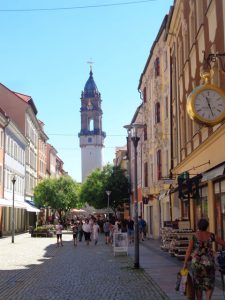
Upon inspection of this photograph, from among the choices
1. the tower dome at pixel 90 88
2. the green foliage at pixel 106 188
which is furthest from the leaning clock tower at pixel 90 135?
the green foliage at pixel 106 188

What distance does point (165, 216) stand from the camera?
35719mm

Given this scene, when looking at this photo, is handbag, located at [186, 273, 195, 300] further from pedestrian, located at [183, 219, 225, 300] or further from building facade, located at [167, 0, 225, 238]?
building facade, located at [167, 0, 225, 238]

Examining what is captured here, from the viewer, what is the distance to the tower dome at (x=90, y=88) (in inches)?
4983

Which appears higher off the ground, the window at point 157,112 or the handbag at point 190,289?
the window at point 157,112

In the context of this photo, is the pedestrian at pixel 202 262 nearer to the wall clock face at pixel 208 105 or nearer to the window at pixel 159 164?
the wall clock face at pixel 208 105

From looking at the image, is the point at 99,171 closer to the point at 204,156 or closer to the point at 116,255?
the point at 116,255

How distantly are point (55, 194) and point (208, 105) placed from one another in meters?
50.1

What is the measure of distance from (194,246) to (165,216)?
2729 cm

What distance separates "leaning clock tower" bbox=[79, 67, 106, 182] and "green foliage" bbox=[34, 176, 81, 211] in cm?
5627

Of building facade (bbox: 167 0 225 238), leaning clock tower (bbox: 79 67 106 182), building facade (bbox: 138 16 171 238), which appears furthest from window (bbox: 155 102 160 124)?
leaning clock tower (bbox: 79 67 106 182)

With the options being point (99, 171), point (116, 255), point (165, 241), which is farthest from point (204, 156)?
point (99, 171)

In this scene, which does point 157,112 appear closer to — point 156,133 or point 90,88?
point 156,133

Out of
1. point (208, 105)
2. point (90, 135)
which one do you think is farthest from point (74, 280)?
point (90, 135)

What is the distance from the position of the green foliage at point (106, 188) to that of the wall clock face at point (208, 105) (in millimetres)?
46314
